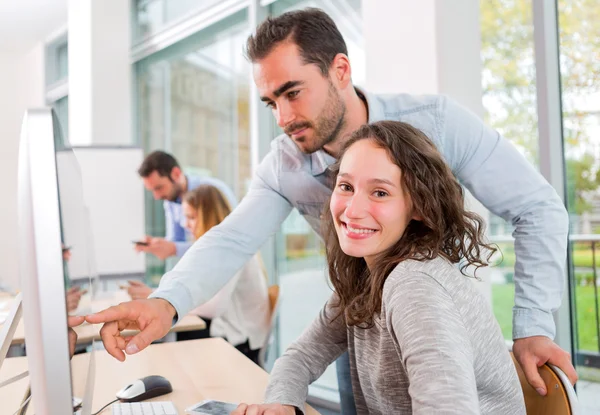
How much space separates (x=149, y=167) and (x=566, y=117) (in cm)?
232

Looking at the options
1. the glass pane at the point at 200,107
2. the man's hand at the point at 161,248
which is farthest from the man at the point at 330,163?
the glass pane at the point at 200,107

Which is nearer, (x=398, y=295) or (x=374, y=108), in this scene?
(x=398, y=295)

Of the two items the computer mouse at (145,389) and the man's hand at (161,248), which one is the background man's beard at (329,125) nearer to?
the computer mouse at (145,389)

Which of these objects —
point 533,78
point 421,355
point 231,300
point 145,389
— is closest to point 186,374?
point 145,389

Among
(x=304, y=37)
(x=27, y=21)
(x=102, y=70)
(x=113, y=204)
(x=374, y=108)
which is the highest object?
(x=27, y=21)

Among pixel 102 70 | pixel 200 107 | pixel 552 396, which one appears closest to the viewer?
pixel 552 396

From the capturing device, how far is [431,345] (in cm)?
82

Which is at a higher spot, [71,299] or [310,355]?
[71,299]

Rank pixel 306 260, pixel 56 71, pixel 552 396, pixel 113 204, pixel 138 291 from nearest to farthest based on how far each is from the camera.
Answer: pixel 552 396 < pixel 138 291 < pixel 306 260 < pixel 113 204 < pixel 56 71

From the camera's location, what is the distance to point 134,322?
1166 mm

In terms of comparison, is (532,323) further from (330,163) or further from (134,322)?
(134,322)

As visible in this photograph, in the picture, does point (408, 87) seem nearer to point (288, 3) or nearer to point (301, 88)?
point (301, 88)

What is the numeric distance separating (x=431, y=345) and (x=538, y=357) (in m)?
0.49

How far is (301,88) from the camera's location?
144 centimetres
